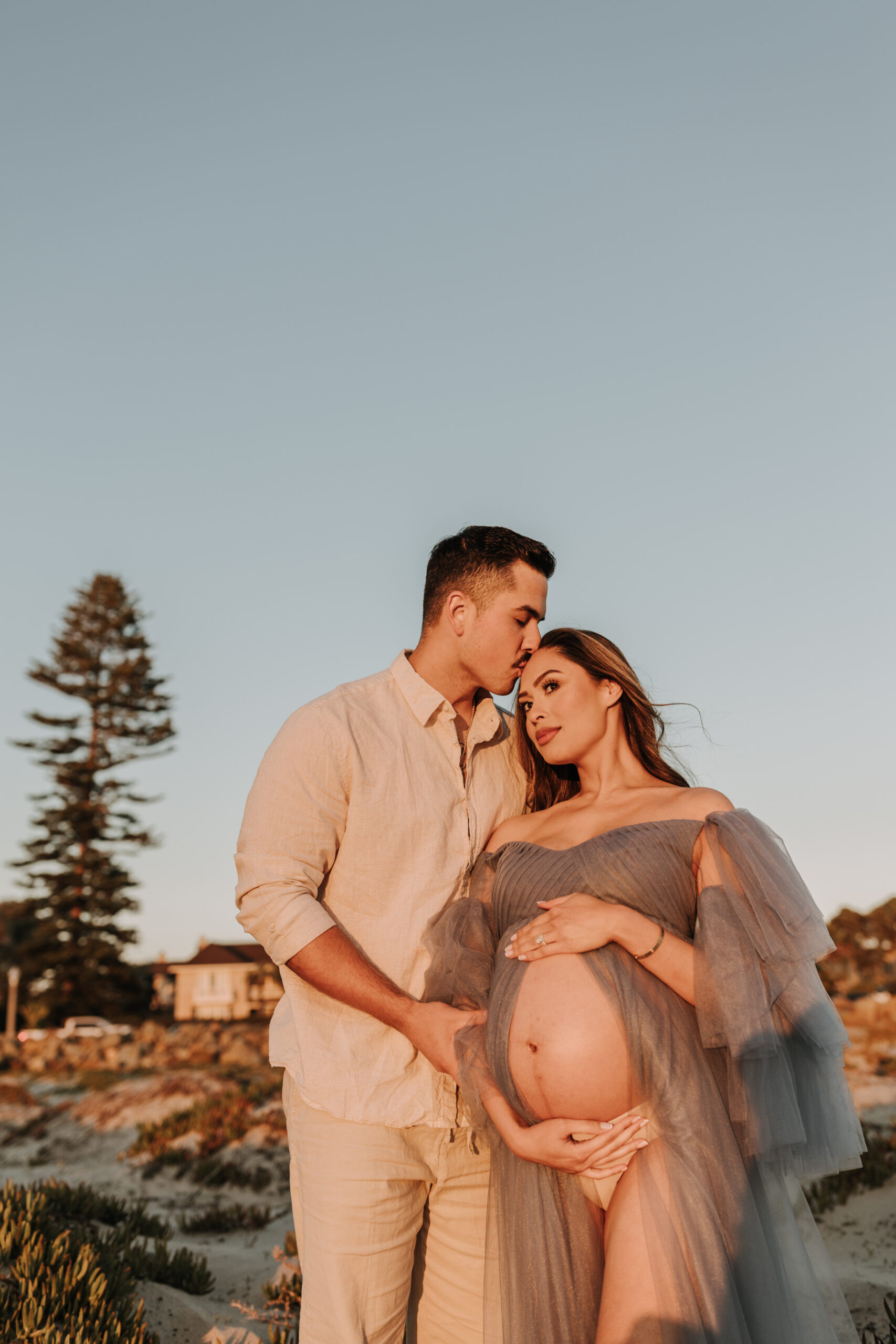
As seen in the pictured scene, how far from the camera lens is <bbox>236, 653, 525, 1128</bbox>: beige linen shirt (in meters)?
3.06

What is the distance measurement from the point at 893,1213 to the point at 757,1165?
611 cm

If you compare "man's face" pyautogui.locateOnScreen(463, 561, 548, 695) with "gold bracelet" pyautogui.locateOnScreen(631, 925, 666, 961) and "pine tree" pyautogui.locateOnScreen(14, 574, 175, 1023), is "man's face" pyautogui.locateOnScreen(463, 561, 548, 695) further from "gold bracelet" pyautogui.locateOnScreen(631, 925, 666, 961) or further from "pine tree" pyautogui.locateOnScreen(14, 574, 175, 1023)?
"pine tree" pyautogui.locateOnScreen(14, 574, 175, 1023)

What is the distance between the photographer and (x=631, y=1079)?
2.70 m

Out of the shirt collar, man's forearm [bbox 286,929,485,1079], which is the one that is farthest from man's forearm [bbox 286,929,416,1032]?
the shirt collar

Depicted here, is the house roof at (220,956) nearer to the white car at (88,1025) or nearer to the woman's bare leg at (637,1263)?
the white car at (88,1025)

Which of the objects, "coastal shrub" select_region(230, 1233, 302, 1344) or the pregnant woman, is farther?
"coastal shrub" select_region(230, 1233, 302, 1344)

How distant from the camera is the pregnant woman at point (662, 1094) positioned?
8.18 ft

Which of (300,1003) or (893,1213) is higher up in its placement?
(300,1003)

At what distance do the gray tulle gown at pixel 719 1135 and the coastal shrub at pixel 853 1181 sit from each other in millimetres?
5726

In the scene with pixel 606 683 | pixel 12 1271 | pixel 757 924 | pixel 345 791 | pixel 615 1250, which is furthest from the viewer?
pixel 12 1271

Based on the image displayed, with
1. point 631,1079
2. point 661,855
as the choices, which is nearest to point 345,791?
point 661,855

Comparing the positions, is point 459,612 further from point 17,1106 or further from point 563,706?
point 17,1106

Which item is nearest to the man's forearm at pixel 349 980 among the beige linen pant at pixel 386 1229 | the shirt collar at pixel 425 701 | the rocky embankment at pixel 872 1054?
the beige linen pant at pixel 386 1229

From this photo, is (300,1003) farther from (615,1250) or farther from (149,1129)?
(149,1129)
